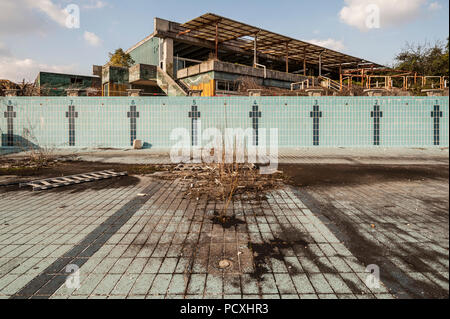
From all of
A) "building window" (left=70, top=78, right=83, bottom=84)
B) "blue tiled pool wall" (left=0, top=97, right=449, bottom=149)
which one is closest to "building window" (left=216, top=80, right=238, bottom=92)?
"blue tiled pool wall" (left=0, top=97, right=449, bottom=149)

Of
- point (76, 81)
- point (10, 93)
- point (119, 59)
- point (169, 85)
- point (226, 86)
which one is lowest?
point (10, 93)

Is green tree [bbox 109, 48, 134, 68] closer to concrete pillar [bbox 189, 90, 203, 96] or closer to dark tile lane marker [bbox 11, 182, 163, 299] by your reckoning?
concrete pillar [bbox 189, 90, 203, 96]

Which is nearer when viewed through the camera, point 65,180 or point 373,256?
point 373,256

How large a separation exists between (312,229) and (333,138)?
1223 cm

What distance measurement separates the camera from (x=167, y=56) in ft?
84.6

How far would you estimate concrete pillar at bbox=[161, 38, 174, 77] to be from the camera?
25609 mm

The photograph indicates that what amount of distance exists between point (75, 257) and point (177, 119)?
12.6 meters

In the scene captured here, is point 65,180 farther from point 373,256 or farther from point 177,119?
point 177,119

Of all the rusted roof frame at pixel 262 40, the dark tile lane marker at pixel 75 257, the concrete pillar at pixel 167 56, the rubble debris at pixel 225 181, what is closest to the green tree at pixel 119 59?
the concrete pillar at pixel 167 56

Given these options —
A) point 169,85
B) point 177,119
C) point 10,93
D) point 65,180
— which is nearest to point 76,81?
point 169,85

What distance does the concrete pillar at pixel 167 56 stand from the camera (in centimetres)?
2561

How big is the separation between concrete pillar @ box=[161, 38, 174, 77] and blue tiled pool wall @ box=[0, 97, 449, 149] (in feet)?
40.3

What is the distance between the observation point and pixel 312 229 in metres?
3.80
